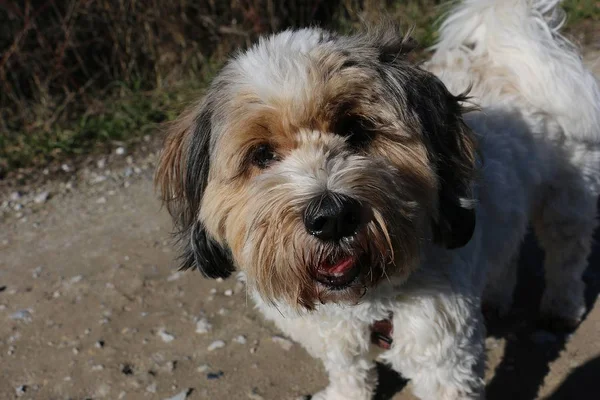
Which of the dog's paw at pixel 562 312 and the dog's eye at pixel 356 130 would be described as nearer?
the dog's eye at pixel 356 130

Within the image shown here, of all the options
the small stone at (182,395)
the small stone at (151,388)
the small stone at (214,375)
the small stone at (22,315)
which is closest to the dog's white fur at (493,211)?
the small stone at (214,375)

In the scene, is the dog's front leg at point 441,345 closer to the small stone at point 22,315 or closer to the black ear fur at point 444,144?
the black ear fur at point 444,144

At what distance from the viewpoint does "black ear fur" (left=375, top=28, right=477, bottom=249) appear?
2688mm

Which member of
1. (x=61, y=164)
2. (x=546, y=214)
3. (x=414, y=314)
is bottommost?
(x=61, y=164)

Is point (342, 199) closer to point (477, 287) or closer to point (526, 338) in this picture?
point (477, 287)

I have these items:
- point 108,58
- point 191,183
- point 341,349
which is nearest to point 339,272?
point 341,349

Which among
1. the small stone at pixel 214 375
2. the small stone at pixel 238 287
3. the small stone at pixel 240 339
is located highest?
the small stone at pixel 214 375

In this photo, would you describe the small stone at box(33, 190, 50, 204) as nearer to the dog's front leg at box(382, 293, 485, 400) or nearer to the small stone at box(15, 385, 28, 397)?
the small stone at box(15, 385, 28, 397)

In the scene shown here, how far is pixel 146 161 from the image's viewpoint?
607 cm

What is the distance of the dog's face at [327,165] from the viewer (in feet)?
7.91

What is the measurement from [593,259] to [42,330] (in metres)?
3.20

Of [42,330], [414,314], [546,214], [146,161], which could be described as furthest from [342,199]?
[146,161]

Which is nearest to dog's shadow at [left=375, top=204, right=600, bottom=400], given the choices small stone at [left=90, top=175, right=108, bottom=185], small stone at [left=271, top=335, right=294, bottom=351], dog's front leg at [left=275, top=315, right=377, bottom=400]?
dog's front leg at [left=275, top=315, right=377, bottom=400]

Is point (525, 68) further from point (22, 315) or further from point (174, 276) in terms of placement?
point (22, 315)
